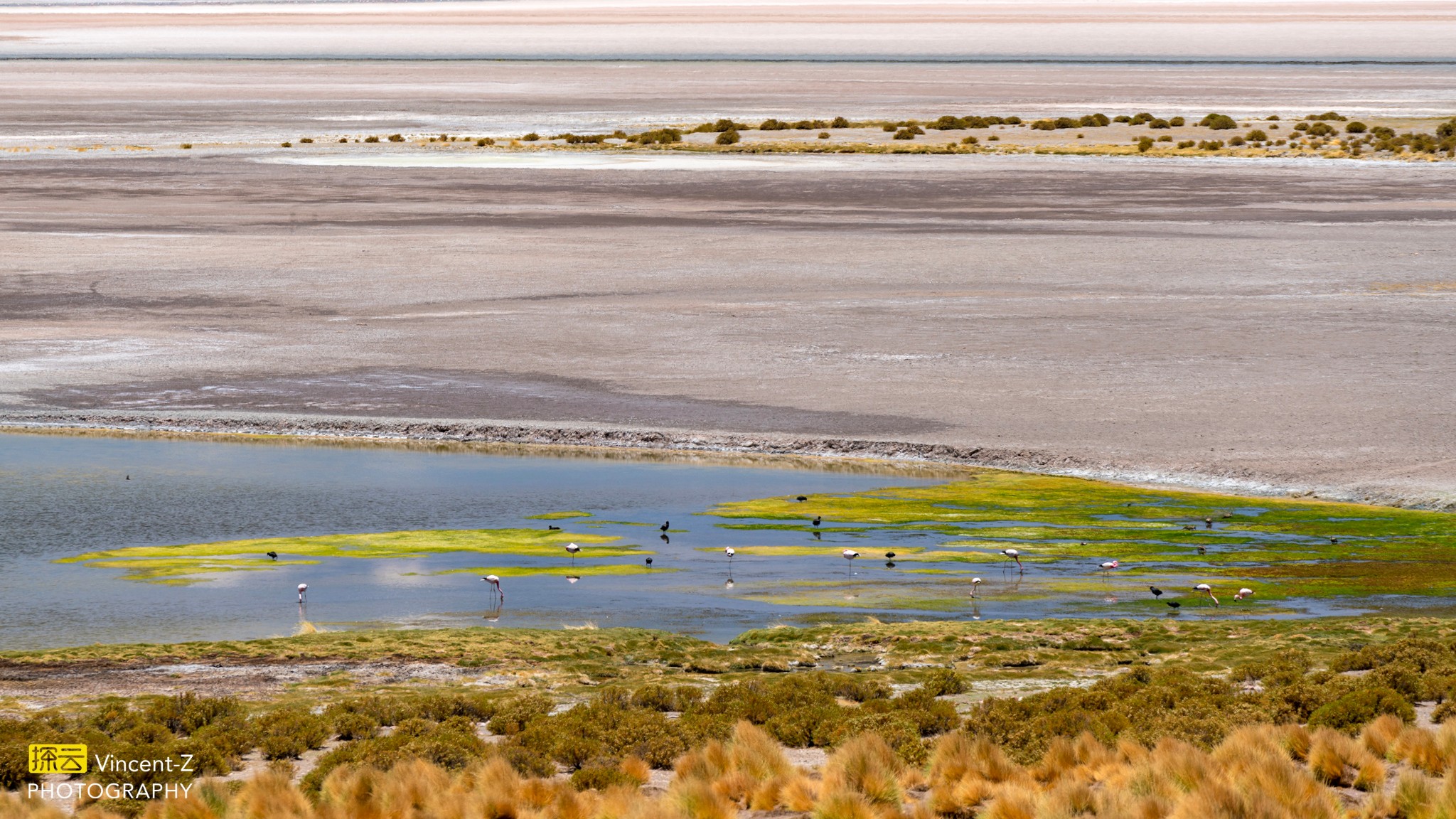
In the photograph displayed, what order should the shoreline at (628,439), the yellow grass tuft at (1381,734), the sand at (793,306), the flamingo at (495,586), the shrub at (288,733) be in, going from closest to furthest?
the yellow grass tuft at (1381,734) → the shrub at (288,733) → the flamingo at (495,586) → the shoreline at (628,439) → the sand at (793,306)

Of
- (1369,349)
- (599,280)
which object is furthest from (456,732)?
(599,280)

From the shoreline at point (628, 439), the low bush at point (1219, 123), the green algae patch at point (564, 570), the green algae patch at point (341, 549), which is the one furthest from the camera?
the low bush at point (1219, 123)

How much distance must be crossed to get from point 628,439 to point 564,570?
524cm

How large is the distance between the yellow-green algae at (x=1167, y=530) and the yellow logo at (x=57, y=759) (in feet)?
29.7

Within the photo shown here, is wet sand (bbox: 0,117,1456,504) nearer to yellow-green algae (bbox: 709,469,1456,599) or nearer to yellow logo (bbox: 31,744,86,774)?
yellow-green algae (bbox: 709,469,1456,599)

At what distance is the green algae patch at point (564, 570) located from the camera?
16.3 metres

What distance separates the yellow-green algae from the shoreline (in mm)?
484

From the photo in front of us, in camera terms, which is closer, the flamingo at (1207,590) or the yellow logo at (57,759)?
the yellow logo at (57,759)

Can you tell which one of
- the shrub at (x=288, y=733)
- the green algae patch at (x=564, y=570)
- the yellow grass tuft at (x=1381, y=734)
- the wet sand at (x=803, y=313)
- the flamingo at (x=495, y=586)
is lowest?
the green algae patch at (x=564, y=570)

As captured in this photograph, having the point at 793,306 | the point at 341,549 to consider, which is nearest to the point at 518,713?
the point at 341,549

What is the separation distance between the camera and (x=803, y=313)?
29.9 m

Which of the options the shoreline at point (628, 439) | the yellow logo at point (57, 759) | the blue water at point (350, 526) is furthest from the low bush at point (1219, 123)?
the yellow logo at point (57, 759)

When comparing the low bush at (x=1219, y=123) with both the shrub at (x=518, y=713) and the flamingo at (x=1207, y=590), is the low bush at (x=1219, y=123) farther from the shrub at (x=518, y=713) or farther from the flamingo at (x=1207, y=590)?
the shrub at (x=518, y=713)

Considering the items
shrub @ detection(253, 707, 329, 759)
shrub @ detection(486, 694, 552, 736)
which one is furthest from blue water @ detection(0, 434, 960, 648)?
shrub @ detection(253, 707, 329, 759)
